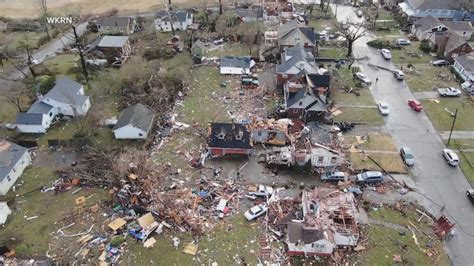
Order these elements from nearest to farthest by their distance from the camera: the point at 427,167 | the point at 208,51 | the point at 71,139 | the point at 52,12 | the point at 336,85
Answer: the point at 427,167 → the point at 71,139 → the point at 336,85 → the point at 208,51 → the point at 52,12

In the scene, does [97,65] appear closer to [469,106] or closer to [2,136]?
[2,136]

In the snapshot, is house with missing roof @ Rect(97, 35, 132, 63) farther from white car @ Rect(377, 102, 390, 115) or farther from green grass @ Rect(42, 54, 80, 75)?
white car @ Rect(377, 102, 390, 115)

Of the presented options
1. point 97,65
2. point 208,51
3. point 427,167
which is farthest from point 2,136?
point 427,167

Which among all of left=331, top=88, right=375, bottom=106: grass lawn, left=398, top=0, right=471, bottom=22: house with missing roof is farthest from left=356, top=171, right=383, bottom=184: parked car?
left=398, top=0, right=471, bottom=22: house with missing roof

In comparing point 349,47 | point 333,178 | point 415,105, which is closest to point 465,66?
point 415,105

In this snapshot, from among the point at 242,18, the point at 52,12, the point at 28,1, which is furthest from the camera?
the point at 28,1

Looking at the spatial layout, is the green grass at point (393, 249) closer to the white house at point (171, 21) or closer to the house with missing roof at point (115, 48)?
the house with missing roof at point (115, 48)

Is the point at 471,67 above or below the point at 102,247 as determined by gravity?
above
